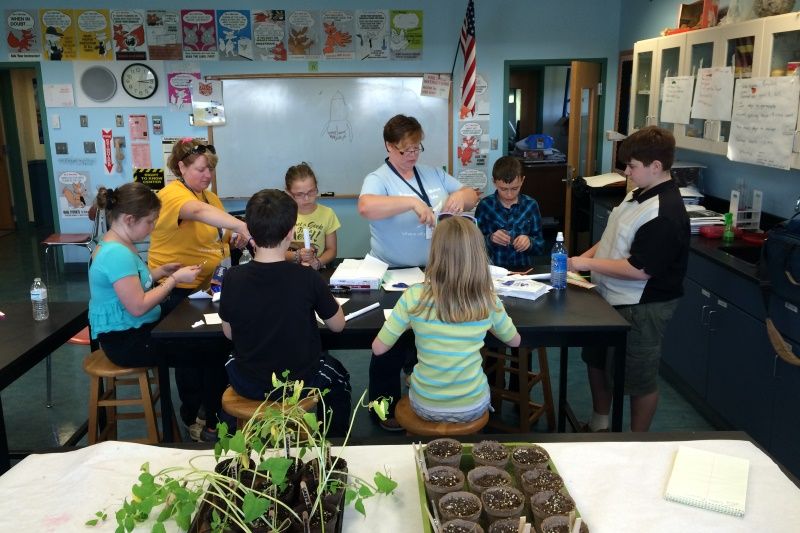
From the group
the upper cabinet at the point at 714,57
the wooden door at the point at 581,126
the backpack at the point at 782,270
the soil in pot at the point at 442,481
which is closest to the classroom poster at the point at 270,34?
the wooden door at the point at 581,126

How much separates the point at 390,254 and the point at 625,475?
73.5 inches

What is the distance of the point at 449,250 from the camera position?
6.81 feet

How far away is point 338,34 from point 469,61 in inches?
48.4

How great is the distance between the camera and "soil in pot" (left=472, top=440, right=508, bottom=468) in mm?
1434

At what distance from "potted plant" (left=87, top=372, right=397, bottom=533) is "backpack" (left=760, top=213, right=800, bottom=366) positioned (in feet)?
6.59

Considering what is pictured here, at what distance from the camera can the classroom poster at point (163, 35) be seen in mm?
5863

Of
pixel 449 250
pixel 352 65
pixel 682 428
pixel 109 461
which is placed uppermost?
pixel 352 65

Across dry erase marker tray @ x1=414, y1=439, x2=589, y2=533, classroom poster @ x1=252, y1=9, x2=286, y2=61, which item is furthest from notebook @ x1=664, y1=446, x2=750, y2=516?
classroom poster @ x1=252, y1=9, x2=286, y2=61

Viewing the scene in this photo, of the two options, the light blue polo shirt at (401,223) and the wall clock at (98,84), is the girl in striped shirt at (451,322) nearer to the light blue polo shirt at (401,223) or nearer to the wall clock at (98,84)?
the light blue polo shirt at (401,223)

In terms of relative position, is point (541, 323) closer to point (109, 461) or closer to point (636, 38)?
point (109, 461)

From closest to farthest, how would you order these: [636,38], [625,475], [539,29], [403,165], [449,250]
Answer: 1. [625,475]
2. [449,250]
3. [403,165]
4. [636,38]
5. [539,29]

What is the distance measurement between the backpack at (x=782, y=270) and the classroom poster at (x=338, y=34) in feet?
13.7

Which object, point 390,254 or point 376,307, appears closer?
point 376,307

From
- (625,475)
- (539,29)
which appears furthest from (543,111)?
(625,475)
